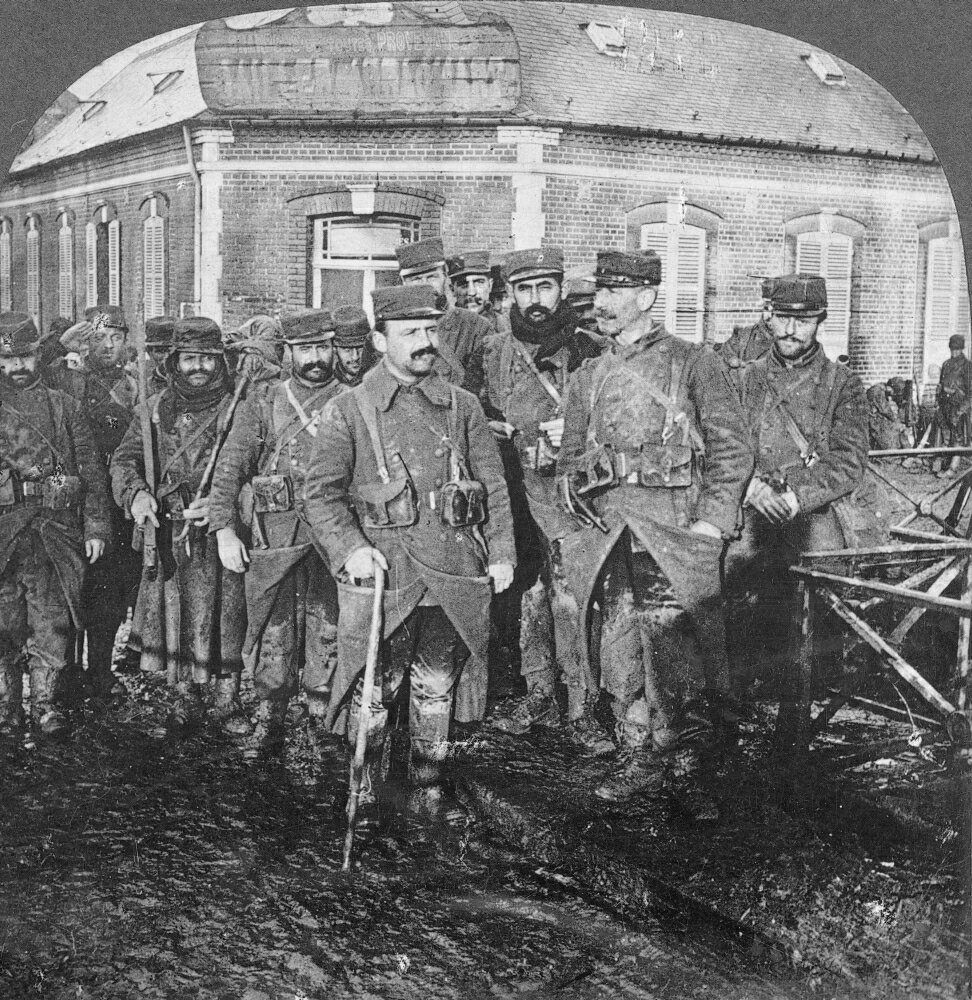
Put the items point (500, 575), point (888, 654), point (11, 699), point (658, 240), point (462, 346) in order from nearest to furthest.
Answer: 1. point (888, 654)
2. point (658, 240)
3. point (500, 575)
4. point (11, 699)
5. point (462, 346)

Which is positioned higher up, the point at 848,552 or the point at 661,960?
the point at 848,552

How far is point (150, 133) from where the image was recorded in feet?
14.9

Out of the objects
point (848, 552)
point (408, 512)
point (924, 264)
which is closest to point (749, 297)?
point (924, 264)

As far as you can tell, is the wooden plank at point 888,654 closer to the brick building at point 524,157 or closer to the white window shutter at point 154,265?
the brick building at point 524,157

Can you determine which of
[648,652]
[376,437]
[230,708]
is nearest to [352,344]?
[376,437]

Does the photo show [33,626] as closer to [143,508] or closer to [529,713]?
[143,508]

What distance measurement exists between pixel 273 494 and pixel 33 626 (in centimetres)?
110

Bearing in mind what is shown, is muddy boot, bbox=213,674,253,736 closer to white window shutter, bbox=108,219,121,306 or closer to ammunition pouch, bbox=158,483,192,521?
ammunition pouch, bbox=158,483,192,521

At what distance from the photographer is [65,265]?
4.52 metres

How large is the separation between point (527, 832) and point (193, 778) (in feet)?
4.54

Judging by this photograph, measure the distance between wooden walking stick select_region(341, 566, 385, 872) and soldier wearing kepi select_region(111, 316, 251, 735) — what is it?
99 cm

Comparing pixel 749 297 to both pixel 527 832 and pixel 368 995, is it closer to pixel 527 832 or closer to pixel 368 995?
pixel 527 832

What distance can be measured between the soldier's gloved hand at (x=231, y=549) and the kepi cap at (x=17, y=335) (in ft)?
3.48

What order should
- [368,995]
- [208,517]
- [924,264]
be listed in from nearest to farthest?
[368,995] → [924,264] → [208,517]
